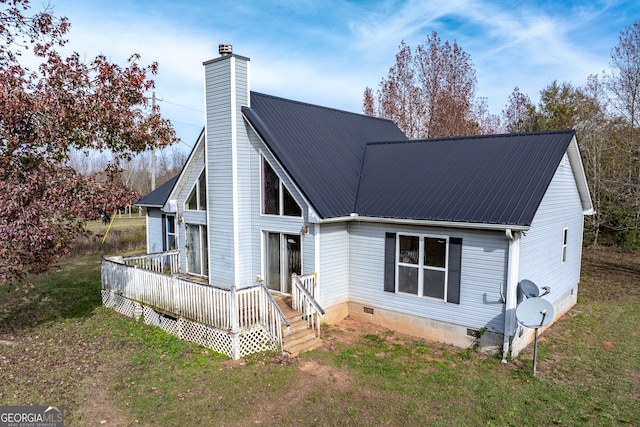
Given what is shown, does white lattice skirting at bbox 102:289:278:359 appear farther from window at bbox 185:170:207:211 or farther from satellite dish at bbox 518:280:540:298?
satellite dish at bbox 518:280:540:298

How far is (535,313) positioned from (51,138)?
11119 millimetres

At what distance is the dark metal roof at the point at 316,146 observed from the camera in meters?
11.4

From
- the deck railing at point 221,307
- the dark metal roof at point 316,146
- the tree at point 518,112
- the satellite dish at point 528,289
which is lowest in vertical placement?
the deck railing at point 221,307

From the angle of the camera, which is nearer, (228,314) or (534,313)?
(534,313)

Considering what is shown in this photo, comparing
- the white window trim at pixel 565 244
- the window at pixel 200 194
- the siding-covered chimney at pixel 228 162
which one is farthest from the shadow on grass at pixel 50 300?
the white window trim at pixel 565 244

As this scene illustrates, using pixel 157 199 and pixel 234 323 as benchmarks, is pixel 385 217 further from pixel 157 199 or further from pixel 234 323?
pixel 157 199

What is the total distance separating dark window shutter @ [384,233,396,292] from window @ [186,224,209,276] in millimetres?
6175

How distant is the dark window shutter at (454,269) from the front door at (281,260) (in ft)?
13.3

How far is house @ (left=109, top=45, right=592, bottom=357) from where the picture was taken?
977 centimetres

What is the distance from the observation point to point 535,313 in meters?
8.56

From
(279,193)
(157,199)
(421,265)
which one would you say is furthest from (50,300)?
(421,265)

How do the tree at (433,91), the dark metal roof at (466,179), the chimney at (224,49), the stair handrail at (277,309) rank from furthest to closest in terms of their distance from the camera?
the tree at (433,91), the chimney at (224,49), the dark metal roof at (466,179), the stair handrail at (277,309)

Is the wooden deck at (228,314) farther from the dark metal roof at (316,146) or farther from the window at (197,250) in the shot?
the dark metal roof at (316,146)

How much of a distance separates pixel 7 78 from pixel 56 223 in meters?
3.05
